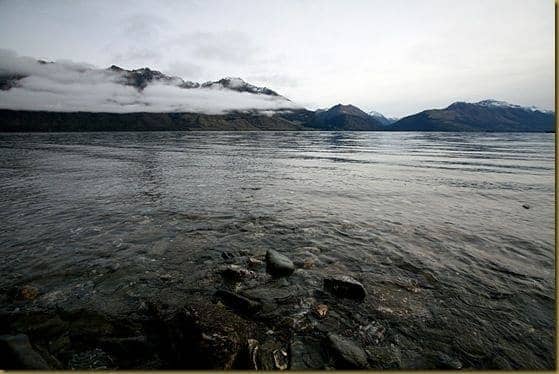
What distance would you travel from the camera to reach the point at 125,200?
18.7 m

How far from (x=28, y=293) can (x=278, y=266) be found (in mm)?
7235

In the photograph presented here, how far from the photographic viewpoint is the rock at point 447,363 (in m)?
5.84

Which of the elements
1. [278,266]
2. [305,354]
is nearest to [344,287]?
[278,266]

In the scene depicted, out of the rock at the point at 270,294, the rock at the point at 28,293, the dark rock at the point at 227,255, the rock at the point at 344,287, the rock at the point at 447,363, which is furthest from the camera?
the dark rock at the point at 227,255

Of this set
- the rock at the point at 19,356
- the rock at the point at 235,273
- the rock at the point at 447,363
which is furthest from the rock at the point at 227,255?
the rock at the point at 447,363

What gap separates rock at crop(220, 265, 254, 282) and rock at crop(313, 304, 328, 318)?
2563 millimetres

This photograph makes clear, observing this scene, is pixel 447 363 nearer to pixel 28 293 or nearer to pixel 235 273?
pixel 235 273

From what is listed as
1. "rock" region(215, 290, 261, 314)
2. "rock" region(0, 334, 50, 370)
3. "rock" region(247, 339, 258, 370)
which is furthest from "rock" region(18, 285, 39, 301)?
"rock" region(247, 339, 258, 370)

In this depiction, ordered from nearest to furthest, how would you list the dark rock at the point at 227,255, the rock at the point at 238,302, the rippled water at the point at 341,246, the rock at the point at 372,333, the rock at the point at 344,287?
the rock at the point at 372,333 → the rippled water at the point at 341,246 → the rock at the point at 238,302 → the rock at the point at 344,287 → the dark rock at the point at 227,255

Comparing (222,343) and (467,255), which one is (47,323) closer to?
(222,343)

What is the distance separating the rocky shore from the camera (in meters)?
5.75

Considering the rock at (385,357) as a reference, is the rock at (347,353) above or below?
above

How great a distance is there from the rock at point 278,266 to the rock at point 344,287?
4.68ft

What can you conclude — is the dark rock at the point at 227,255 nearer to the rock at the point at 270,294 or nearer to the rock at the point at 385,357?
the rock at the point at 270,294
